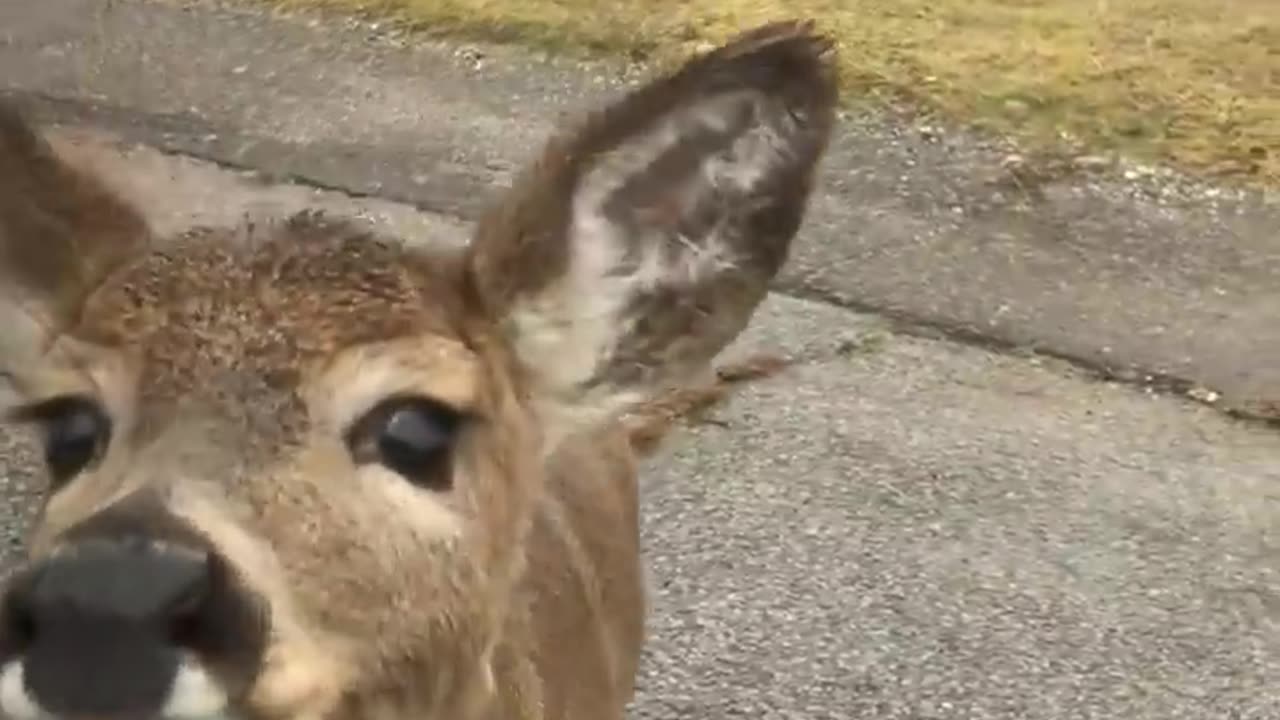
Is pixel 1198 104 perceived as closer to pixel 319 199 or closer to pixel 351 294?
Answer: pixel 319 199

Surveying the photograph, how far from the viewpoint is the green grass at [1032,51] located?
21.8ft

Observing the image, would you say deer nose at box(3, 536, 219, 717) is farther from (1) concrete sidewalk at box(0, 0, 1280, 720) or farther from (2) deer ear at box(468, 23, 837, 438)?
(1) concrete sidewalk at box(0, 0, 1280, 720)

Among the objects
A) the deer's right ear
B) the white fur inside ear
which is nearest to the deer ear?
the white fur inside ear

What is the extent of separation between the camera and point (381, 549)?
223 centimetres

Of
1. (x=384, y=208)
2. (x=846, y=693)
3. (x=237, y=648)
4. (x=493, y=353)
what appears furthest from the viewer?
(x=384, y=208)

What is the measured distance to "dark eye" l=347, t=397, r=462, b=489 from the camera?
229 cm

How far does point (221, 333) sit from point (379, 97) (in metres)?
4.74

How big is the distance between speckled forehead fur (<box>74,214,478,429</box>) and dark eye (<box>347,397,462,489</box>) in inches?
3.0

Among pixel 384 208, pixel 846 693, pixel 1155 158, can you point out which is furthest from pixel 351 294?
pixel 1155 158

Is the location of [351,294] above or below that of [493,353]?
above

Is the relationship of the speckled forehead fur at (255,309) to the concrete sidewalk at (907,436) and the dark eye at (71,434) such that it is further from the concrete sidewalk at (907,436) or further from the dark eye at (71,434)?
the concrete sidewalk at (907,436)

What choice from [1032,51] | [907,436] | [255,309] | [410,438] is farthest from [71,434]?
[1032,51]

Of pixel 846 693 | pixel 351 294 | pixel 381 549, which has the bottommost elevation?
pixel 846 693

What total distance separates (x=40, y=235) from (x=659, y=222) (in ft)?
2.38
